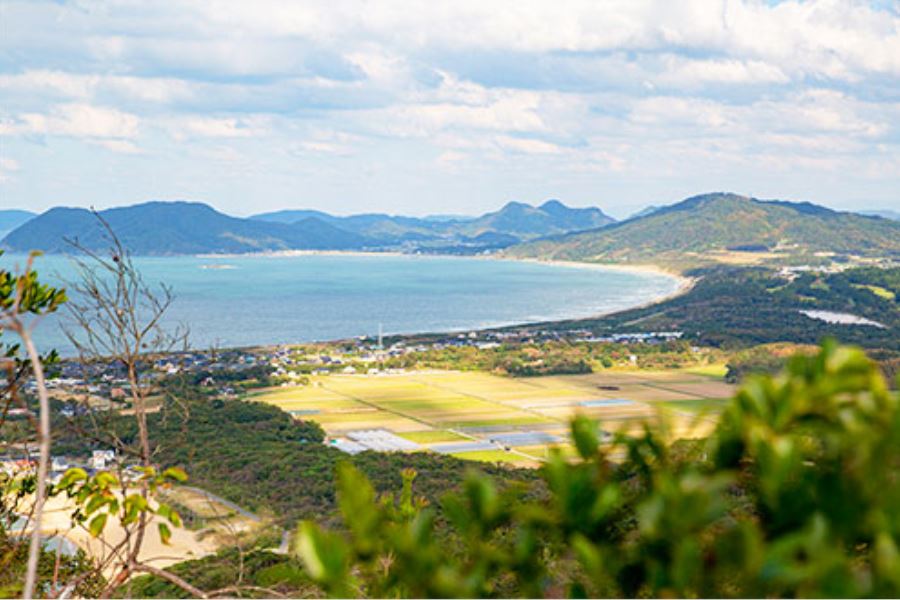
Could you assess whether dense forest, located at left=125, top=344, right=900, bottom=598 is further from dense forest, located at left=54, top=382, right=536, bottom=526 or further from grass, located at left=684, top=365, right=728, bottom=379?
grass, located at left=684, top=365, right=728, bottom=379

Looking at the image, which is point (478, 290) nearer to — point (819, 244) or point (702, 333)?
point (702, 333)

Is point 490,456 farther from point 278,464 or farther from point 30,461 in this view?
point 30,461

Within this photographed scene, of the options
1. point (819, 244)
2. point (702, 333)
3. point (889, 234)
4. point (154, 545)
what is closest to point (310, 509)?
point (154, 545)

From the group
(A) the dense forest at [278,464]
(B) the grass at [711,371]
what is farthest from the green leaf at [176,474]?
(B) the grass at [711,371]

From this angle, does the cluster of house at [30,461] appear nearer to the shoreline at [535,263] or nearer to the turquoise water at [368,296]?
the shoreline at [535,263]

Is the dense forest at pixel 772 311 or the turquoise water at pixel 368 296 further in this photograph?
the turquoise water at pixel 368 296
